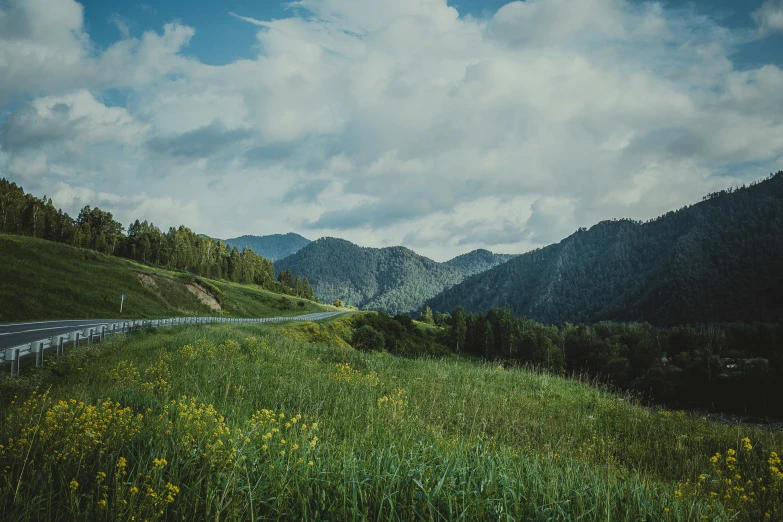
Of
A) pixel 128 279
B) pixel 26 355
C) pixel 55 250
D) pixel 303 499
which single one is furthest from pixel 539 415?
pixel 55 250

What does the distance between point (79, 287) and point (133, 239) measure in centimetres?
7223

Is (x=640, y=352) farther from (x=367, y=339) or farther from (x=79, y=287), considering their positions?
(x=79, y=287)

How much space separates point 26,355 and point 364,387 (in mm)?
17063

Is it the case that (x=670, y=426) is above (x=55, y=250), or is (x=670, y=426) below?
below

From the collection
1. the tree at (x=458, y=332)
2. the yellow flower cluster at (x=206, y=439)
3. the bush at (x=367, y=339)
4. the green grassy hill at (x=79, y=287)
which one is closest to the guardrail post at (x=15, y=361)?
the yellow flower cluster at (x=206, y=439)

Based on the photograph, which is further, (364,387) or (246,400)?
(364,387)

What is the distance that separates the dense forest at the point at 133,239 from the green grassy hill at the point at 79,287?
112ft

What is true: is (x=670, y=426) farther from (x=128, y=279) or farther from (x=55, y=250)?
(x=55, y=250)

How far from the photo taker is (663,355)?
377ft

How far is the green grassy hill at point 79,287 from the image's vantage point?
39.0 meters

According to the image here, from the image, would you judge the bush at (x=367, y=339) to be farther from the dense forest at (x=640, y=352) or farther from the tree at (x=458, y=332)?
the tree at (x=458, y=332)

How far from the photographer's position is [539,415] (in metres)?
10.9

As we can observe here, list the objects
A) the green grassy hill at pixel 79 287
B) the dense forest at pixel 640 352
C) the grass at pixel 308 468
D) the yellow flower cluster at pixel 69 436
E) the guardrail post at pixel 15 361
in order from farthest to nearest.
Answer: the dense forest at pixel 640 352
the green grassy hill at pixel 79 287
the guardrail post at pixel 15 361
the yellow flower cluster at pixel 69 436
the grass at pixel 308 468

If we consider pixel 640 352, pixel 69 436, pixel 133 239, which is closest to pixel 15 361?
pixel 69 436
